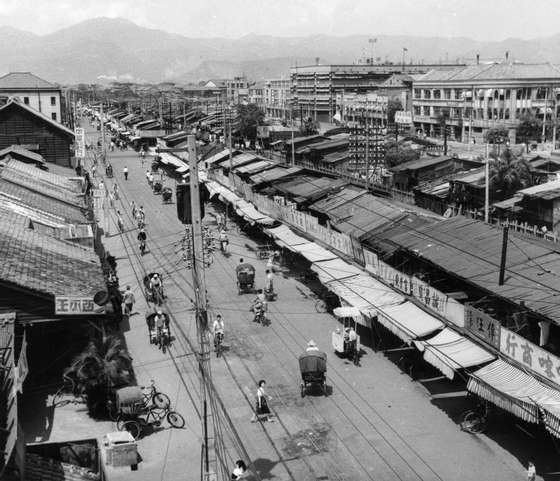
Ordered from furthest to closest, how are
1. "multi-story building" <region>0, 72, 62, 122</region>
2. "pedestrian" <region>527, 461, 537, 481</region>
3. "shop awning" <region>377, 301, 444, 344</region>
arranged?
"multi-story building" <region>0, 72, 62, 122</region> → "shop awning" <region>377, 301, 444, 344</region> → "pedestrian" <region>527, 461, 537, 481</region>

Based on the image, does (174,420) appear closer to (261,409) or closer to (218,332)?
(261,409)

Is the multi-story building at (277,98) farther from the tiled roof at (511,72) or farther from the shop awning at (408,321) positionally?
the shop awning at (408,321)

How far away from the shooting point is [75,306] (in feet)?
74.1

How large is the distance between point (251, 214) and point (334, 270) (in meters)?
15.1

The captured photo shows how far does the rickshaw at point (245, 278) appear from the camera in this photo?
114 ft

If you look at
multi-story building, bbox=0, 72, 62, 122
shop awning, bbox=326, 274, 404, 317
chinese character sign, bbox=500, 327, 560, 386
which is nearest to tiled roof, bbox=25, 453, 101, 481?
chinese character sign, bbox=500, 327, 560, 386

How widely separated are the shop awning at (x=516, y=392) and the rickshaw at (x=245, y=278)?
16.4 m

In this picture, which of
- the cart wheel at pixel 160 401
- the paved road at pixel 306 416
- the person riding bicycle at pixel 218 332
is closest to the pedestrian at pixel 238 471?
the paved road at pixel 306 416

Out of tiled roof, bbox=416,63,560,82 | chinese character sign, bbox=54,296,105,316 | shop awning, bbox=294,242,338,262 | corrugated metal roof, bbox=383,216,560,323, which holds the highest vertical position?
tiled roof, bbox=416,63,560,82

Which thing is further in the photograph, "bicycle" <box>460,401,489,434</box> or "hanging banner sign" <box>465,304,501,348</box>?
"hanging banner sign" <box>465,304,501,348</box>

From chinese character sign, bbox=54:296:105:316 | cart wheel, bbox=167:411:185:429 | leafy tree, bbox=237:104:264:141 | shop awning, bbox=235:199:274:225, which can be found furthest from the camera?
leafy tree, bbox=237:104:264:141

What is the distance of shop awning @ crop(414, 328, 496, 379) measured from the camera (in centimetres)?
2070

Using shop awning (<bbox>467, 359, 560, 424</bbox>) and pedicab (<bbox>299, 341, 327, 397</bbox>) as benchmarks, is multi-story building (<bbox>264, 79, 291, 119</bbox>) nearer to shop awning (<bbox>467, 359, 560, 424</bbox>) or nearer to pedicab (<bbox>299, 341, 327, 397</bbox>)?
pedicab (<bbox>299, 341, 327, 397</bbox>)

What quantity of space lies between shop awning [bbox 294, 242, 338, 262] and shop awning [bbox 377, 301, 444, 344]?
8.07 m
